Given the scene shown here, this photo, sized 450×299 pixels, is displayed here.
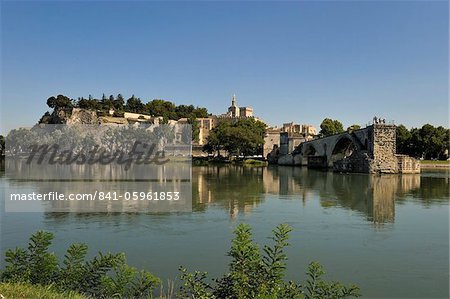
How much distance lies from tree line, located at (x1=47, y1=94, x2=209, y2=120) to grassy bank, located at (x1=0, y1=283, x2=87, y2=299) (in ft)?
322

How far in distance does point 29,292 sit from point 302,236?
8.83 m

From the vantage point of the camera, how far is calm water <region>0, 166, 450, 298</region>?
364 inches

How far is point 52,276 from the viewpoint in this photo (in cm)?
679

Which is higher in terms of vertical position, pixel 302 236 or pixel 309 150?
pixel 309 150

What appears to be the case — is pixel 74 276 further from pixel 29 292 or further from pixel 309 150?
pixel 309 150

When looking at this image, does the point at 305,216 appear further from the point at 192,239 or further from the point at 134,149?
the point at 134,149

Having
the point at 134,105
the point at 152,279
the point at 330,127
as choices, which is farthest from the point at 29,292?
the point at 134,105

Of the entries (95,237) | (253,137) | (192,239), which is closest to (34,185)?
(95,237)

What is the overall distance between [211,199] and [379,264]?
12.6 meters

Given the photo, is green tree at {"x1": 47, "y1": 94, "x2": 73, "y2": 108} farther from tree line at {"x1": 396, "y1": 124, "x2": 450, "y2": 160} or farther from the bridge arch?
tree line at {"x1": 396, "y1": 124, "x2": 450, "y2": 160}

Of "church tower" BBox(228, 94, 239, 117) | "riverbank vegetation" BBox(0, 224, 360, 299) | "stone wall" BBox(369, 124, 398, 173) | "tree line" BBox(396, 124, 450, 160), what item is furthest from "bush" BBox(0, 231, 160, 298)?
"church tower" BBox(228, 94, 239, 117)

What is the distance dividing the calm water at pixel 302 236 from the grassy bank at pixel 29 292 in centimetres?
297

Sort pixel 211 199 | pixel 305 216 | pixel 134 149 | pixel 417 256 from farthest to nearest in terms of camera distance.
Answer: pixel 134 149 → pixel 211 199 → pixel 305 216 → pixel 417 256

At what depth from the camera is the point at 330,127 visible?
318 ft
